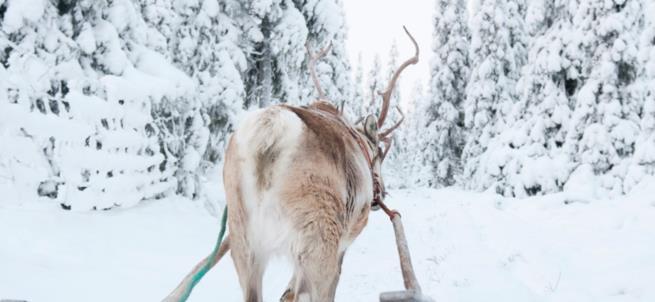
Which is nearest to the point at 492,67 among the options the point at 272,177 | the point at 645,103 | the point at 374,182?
the point at 645,103

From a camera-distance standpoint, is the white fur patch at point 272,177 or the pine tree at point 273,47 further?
the pine tree at point 273,47

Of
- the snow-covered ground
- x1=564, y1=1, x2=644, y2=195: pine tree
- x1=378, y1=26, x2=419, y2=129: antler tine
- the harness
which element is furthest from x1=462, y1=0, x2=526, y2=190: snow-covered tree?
the harness

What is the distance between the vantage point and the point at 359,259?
27.2ft

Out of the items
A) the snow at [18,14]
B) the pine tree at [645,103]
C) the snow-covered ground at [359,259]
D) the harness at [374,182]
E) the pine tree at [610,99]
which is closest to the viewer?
the harness at [374,182]

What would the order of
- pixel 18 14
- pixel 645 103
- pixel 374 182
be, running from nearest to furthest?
pixel 374 182 < pixel 18 14 < pixel 645 103

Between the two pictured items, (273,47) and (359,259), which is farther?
(273,47)

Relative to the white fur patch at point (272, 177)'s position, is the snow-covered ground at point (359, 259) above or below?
below

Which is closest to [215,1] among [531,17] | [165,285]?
[165,285]

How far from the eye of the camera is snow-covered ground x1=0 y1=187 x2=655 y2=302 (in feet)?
14.9

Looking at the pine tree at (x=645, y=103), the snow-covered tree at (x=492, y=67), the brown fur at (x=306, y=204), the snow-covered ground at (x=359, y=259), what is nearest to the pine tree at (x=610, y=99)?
the pine tree at (x=645, y=103)

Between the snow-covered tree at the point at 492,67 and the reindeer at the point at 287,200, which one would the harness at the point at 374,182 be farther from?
the snow-covered tree at the point at 492,67

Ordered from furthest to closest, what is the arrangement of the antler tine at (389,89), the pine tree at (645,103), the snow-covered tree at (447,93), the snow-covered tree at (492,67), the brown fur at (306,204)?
1. the snow-covered tree at (447,93)
2. the snow-covered tree at (492,67)
3. the pine tree at (645,103)
4. the antler tine at (389,89)
5. the brown fur at (306,204)

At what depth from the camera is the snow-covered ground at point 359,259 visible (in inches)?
179

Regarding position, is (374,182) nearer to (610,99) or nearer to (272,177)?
(272,177)
